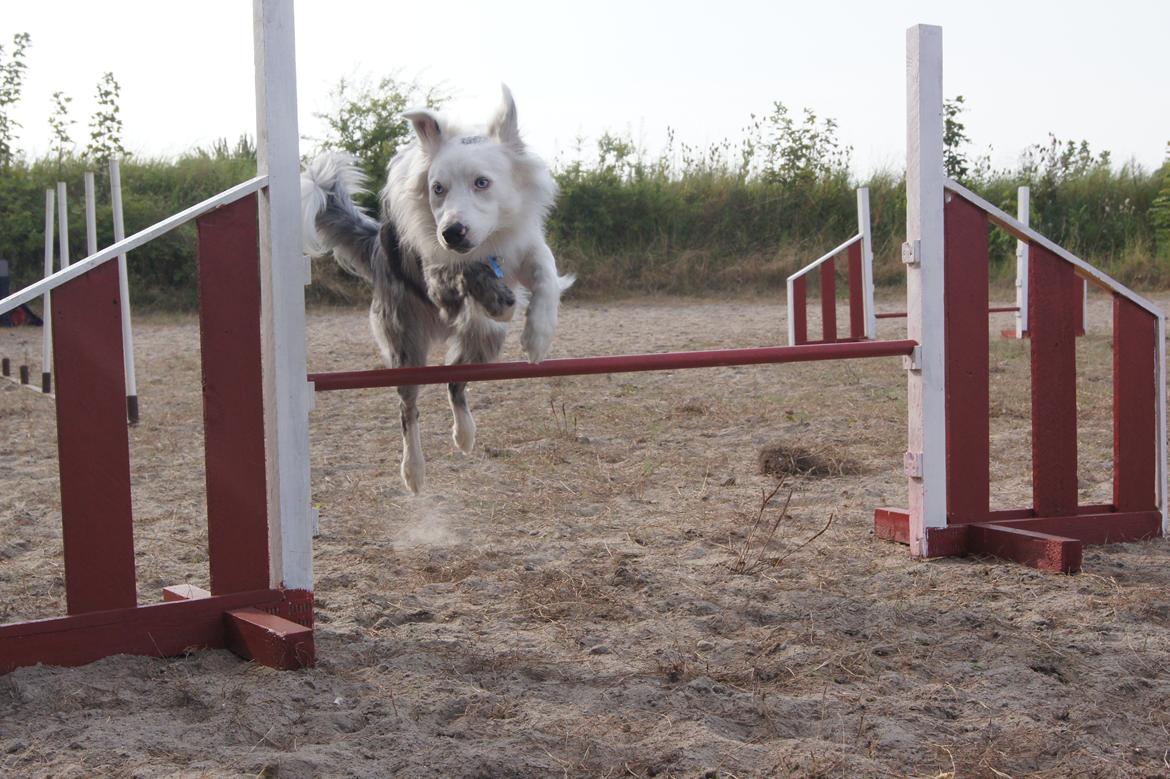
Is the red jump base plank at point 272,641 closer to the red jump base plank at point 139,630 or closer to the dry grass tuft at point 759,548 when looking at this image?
the red jump base plank at point 139,630

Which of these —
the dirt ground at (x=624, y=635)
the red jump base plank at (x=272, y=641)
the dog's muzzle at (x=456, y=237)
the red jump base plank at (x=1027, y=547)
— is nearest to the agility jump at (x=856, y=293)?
the dirt ground at (x=624, y=635)

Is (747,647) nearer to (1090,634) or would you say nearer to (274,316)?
(1090,634)

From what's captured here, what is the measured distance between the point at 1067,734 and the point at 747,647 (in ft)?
2.86

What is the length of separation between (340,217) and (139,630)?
2.25 m

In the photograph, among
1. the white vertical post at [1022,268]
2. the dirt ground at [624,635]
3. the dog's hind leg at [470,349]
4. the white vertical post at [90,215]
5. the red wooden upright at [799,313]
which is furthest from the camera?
the white vertical post at [1022,268]

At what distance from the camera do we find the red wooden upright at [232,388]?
10.1ft

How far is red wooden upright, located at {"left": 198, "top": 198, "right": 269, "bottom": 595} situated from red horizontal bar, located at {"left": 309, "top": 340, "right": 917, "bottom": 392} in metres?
0.26

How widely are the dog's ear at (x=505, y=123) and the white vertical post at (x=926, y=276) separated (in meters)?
1.38

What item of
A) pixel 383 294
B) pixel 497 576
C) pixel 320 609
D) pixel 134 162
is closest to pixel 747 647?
pixel 497 576

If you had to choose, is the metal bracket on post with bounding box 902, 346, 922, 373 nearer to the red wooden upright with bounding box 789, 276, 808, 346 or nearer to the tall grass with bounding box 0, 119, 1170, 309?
the red wooden upright with bounding box 789, 276, 808, 346

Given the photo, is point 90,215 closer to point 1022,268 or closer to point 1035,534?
point 1035,534

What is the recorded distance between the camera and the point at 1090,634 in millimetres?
3107

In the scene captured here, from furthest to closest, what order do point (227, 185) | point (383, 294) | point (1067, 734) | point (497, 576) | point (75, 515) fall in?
point (227, 185) → point (383, 294) → point (497, 576) → point (75, 515) → point (1067, 734)

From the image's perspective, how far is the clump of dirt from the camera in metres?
5.50
